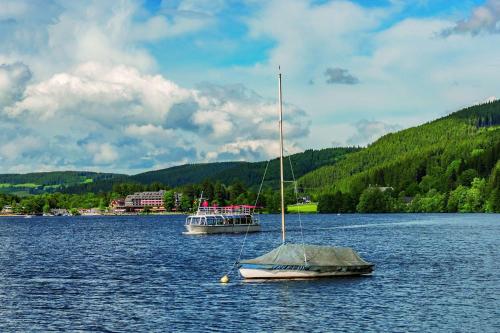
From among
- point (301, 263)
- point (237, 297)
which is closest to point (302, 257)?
point (301, 263)

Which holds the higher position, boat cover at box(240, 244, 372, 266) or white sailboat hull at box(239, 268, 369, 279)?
boat cover at box(240, 244, 372, 266)

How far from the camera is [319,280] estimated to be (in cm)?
8125

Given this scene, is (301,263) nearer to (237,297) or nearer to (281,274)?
(281,274)

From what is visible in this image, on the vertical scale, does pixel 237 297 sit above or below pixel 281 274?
below

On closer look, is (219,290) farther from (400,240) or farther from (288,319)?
(400,240)

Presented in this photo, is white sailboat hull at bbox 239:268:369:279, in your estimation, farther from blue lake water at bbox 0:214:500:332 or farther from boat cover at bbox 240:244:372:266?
boat cover at bbox 240:244:372:266

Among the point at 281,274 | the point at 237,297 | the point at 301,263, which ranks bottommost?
the point at 237,297

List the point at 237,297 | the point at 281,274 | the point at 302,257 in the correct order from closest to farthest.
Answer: the point at 237,297
the point at 302,257
the point at 281,274

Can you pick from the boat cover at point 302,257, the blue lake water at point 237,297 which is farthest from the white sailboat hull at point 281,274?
the boat cover at point 302,257

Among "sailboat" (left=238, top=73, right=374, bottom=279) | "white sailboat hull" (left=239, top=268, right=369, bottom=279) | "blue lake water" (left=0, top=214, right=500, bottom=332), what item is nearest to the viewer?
"blue lake water" (left=0, top=214, right=500, bottom=332)

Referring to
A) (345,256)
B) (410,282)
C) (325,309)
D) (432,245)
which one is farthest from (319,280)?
(432,245)

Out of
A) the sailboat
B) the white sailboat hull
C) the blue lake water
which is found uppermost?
the sailboat

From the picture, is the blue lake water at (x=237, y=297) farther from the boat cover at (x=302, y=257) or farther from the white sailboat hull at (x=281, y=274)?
the boat cover at (x=302, y=257)

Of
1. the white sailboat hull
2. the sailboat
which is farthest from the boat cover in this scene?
the white sailboat hull
